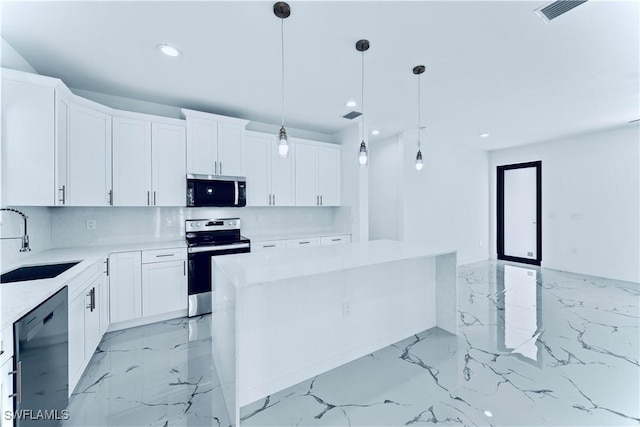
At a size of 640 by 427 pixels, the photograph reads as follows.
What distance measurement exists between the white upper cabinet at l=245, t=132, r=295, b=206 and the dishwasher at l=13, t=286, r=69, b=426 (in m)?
2.50

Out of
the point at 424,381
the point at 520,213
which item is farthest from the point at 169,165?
the point at 520,213

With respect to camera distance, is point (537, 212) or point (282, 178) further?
point (537, 212)

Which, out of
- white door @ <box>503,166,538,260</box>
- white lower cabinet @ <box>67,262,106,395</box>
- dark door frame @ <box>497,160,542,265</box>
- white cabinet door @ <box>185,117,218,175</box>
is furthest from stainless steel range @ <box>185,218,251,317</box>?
white door @ <box>503,166,538,260</box>

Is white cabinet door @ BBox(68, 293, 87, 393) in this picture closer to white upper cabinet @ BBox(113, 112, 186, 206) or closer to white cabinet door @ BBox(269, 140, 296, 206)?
white upper cabinet @ BBox(113, 112, 186, 206)

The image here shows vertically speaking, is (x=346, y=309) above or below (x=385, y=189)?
below

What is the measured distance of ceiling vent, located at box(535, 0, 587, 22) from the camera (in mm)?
1797

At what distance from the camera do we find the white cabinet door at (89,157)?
104 inches

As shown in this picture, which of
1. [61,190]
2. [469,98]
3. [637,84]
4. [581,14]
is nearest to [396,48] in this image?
[581,14]

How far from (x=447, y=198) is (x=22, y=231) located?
633 centimetres

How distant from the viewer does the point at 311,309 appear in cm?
217

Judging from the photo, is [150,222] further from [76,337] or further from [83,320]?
[76,337]

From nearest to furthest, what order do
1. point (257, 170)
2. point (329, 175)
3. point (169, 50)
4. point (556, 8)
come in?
point (556, 8)
point (169, 50)
point (257, 170)
point (329, 175)

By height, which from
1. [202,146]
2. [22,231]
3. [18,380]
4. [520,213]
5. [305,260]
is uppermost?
[202,146]

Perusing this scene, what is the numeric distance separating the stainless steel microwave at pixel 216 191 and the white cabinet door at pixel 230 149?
0.11 m
